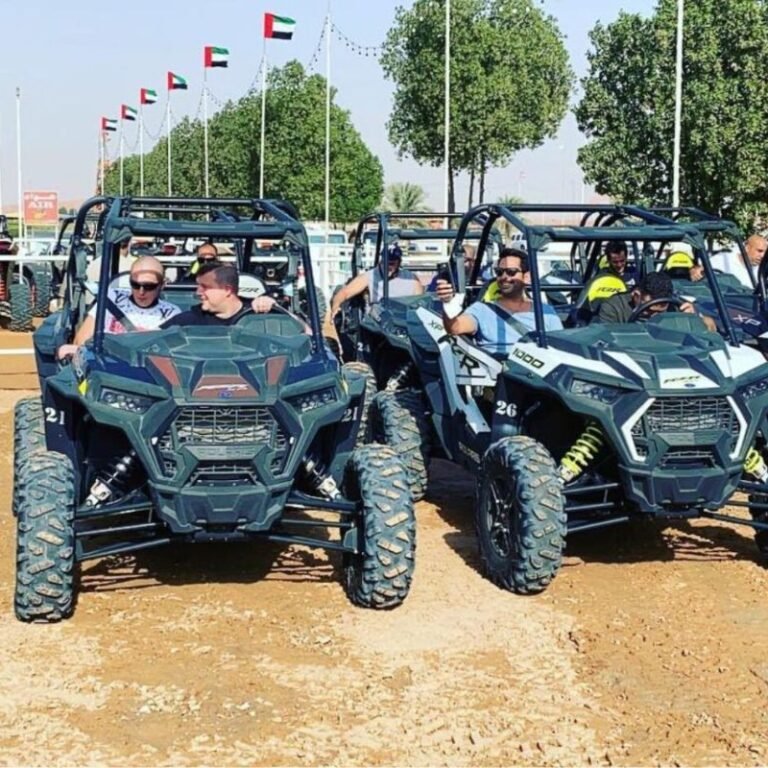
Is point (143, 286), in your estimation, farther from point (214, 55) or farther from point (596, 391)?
point (214, 55)

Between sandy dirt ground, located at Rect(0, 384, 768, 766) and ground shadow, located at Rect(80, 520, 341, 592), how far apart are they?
16mm

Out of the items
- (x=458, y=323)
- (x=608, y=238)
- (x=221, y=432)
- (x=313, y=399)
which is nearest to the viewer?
(x=221, y=432)

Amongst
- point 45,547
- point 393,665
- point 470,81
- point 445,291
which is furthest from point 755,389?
point 470,81

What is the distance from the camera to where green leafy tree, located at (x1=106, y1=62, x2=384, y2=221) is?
49.5 metres

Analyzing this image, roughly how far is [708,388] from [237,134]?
52.8 metres

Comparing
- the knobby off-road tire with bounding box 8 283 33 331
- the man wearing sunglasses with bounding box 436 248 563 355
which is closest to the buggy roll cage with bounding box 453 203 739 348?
the man wearing sunglasses with bounding box 436 248 563 355

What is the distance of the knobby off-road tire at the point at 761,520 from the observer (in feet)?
20.3

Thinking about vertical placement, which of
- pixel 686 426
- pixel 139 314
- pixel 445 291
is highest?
pixel 445 291

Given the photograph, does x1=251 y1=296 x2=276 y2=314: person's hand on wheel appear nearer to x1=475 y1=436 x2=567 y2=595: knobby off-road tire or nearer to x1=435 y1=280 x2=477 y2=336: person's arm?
x1=435 y1=280 x2=477 y2=336: person's arm

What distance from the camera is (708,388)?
18.5ft

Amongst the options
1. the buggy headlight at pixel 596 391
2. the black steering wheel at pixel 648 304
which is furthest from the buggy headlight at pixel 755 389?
the black steering wheel at pixel 648 304

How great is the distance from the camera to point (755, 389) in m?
5.84

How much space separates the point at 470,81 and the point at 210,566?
3618cm

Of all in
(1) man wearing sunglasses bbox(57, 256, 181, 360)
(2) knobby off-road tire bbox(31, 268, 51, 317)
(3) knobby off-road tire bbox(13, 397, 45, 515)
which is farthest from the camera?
(2) knobby off-road tire bbox(31, 268, 51, 317)
